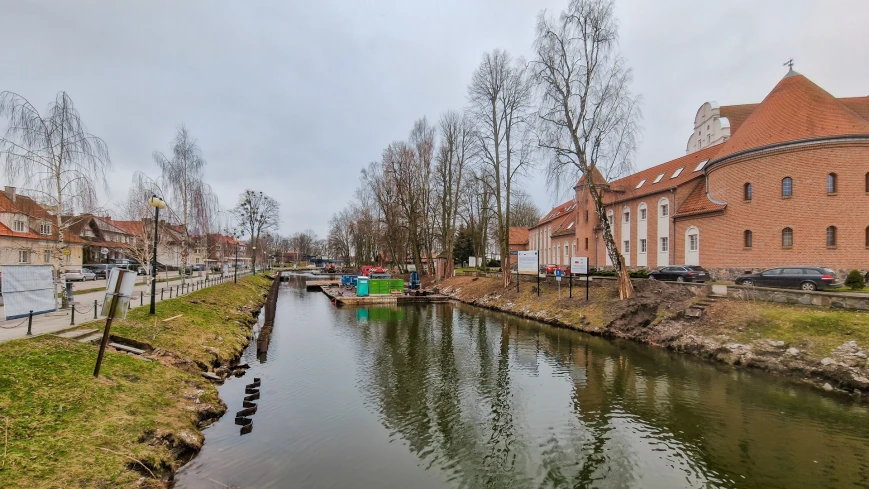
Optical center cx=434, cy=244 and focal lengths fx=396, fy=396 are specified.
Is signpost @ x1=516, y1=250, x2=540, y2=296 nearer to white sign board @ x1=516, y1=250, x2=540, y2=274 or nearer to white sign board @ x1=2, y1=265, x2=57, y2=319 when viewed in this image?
white sign board @ x1=516, y1=250, x2=540, y2=274

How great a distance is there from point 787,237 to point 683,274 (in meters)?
6.24

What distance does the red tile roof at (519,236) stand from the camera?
3036 inches

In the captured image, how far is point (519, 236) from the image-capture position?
78000 millimetres

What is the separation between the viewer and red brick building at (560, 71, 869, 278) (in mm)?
22641

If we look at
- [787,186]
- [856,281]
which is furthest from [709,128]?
[856,281]

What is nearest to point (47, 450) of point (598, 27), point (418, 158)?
point (598, 27)

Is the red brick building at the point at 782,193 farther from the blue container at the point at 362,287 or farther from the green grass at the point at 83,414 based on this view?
the green grass at the point at 83,414

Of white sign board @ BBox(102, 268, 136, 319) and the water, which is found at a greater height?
white sign board @ BBox(102, 268, 136, 319)

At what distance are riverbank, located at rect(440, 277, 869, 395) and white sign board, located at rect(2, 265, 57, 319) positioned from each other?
2247cm

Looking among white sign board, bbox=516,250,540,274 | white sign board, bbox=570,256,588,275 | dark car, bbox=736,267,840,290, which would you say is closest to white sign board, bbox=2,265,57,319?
white sign board, bbox=516,250,540,274

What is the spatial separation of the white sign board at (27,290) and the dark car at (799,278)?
28.3 m

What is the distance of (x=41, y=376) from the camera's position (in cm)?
711

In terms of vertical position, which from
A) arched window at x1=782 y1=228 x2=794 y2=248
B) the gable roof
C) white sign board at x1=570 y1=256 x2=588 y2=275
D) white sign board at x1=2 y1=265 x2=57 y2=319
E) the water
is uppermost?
the gable roof

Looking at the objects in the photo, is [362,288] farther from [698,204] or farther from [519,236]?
[519,236]
